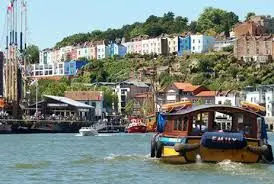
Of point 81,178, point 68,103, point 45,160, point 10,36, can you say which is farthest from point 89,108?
point 81,178

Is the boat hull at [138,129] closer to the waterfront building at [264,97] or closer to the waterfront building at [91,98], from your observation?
the waterfront building at [264,97]

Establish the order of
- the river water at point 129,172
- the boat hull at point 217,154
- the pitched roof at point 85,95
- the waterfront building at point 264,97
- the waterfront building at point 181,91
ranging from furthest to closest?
1. the waterfront building at point 181,91
2. the pitched roof at point 85,95
3. the waterfront building at point 264,97
4. the boat hull at point 217,154
5. the river water at point 129,172

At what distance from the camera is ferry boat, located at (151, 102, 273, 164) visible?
4288cm

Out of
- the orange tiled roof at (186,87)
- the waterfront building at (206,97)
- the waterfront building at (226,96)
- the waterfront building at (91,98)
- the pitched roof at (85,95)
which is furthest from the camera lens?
the orange tiled roof at (186,87)

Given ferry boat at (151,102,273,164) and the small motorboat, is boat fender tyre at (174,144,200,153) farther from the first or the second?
the small motorboat

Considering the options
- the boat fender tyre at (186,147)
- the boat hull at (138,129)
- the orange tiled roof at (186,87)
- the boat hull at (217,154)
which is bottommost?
the boat hull at (138,129)

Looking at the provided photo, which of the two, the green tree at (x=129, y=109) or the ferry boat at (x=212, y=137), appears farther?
the green tree at (x=129, y=109)

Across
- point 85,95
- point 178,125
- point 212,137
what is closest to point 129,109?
point 85,95

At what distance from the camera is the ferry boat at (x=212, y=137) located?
141 ft

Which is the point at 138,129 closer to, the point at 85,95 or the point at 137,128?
the point at 137,128

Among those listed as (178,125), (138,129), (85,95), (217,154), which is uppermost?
(85,95)

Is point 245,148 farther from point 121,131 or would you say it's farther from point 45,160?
point 121,131

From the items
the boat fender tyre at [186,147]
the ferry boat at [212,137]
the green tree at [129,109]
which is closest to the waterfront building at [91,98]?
the green tree at [129,109]

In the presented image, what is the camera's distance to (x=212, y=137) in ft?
140
